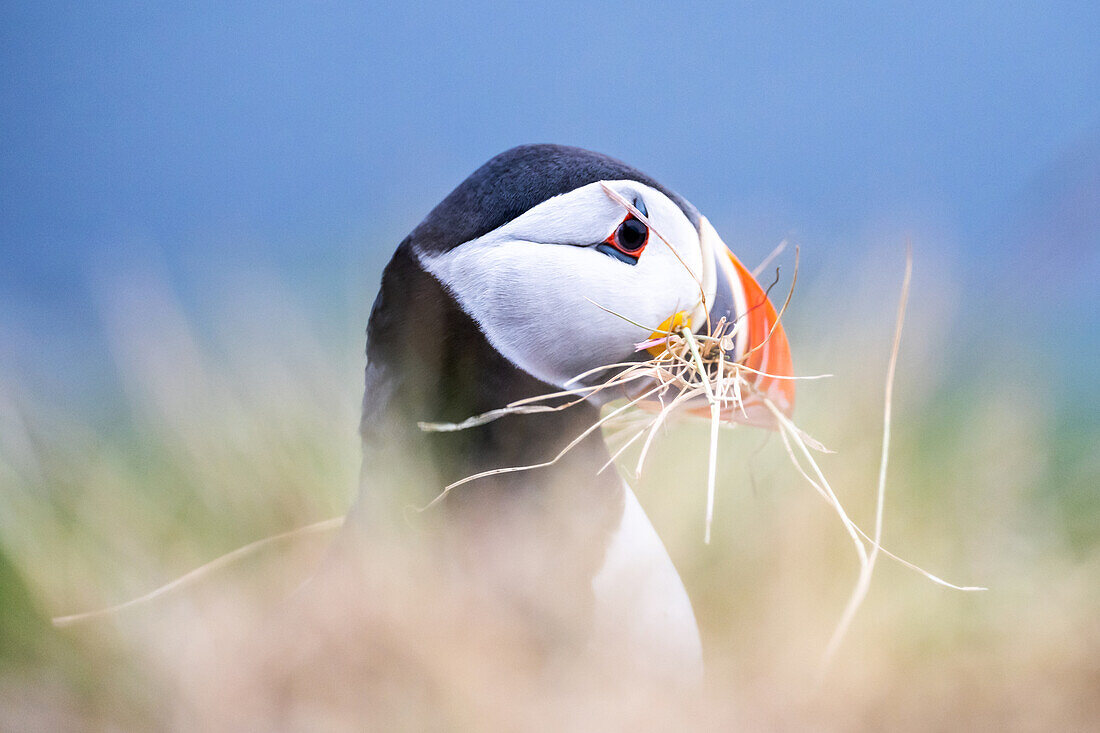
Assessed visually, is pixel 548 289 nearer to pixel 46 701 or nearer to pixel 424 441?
pixel 424 441

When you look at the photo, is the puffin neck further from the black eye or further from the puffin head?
the black eye

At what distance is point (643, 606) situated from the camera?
0.60m

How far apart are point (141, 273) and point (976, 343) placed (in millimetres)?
725

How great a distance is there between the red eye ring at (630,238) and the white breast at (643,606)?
0.22 metres

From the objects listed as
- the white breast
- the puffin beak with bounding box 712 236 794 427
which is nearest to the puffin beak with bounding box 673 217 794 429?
the puffin beak with bounding box 712 236 794 427

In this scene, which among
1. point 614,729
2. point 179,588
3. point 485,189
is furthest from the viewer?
point 485,189

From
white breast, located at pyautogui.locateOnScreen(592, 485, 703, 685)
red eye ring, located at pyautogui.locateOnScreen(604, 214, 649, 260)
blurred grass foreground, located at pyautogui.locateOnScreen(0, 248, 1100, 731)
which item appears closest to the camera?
blurred grass foreground, located at pyautogui.locateOnScreen(0, 248, 1100, 731)

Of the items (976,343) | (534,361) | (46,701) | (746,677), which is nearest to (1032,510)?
(976,343)

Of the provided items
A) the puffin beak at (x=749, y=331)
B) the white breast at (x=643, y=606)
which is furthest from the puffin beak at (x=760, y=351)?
the white breast at (x=643, y=606)

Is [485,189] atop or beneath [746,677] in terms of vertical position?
atop

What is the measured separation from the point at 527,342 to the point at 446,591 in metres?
0.23

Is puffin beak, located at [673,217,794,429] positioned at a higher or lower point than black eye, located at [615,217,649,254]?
lower

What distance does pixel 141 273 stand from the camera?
767 mm

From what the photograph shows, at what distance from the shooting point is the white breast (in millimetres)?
517
